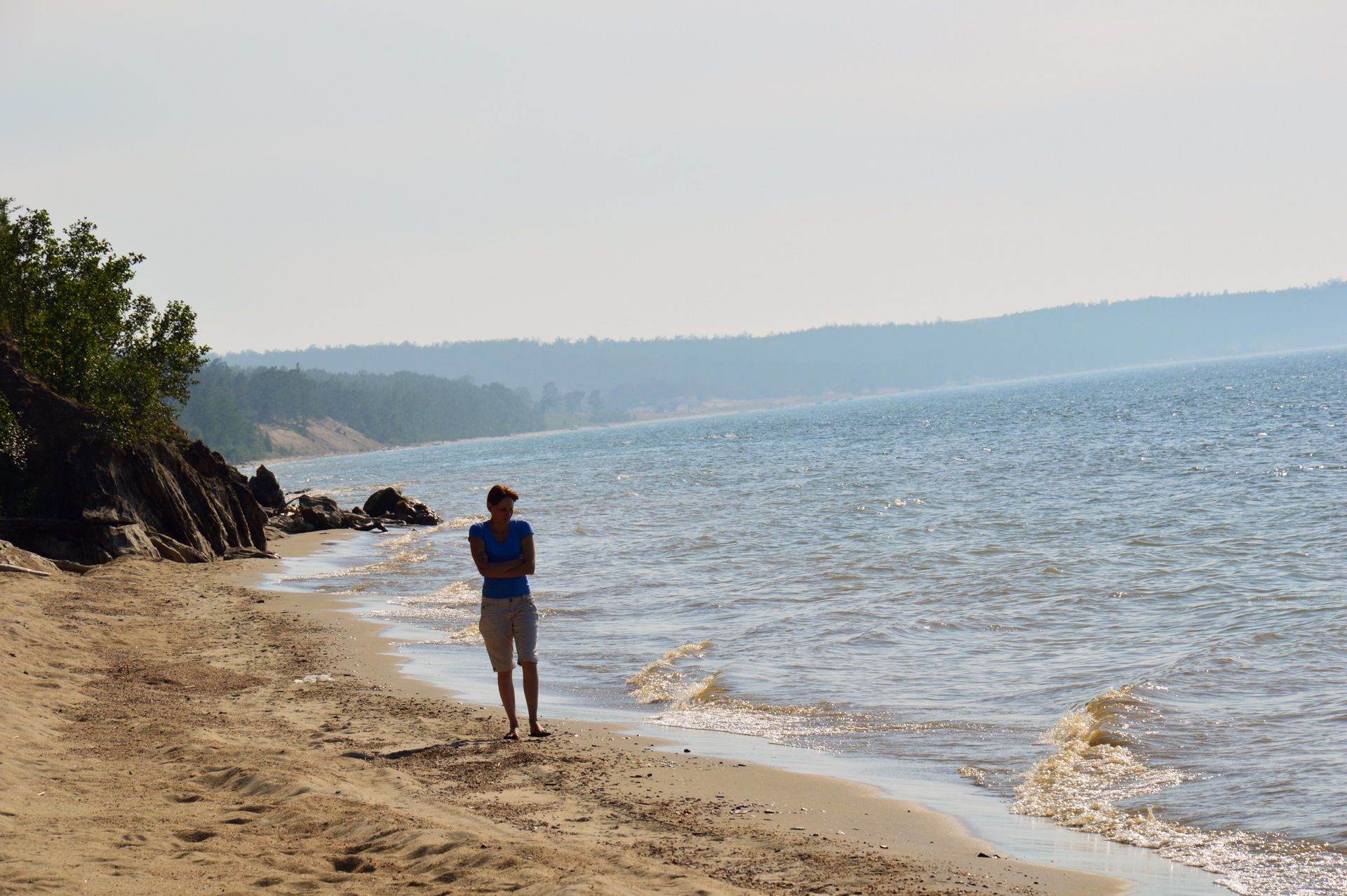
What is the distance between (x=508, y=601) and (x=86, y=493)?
49.6 feet

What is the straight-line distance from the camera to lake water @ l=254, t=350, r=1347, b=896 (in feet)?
24.2

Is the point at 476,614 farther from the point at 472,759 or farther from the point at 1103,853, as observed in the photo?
the point at 1103,853

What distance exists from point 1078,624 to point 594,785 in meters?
8.59

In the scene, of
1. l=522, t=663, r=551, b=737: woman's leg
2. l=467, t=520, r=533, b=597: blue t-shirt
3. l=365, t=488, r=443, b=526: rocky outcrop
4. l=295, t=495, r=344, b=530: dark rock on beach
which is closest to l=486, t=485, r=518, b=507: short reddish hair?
l=467, t=520, r=533, b=597: blue t-shirt

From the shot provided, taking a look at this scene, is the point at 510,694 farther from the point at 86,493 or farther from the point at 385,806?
the point at 86,493

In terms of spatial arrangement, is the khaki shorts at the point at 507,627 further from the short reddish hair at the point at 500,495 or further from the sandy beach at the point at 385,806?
the short reddish hair at the point at 500,495

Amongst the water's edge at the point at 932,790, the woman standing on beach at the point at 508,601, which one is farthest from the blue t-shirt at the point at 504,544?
the water's edge at the point at 932,790

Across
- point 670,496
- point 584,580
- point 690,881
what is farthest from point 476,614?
point 670,496

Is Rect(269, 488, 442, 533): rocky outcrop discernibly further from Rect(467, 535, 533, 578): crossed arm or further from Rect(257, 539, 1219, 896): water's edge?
Rect(467, 535, 533, 578): crossed arm

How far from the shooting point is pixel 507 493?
809 centimetres

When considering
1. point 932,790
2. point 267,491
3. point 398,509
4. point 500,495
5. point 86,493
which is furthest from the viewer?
point 398,509

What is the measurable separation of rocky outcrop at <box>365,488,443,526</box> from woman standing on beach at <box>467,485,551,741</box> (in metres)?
28.7

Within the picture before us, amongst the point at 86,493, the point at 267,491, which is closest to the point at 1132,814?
the point at 86,493

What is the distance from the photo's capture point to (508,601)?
8461 millimetres
